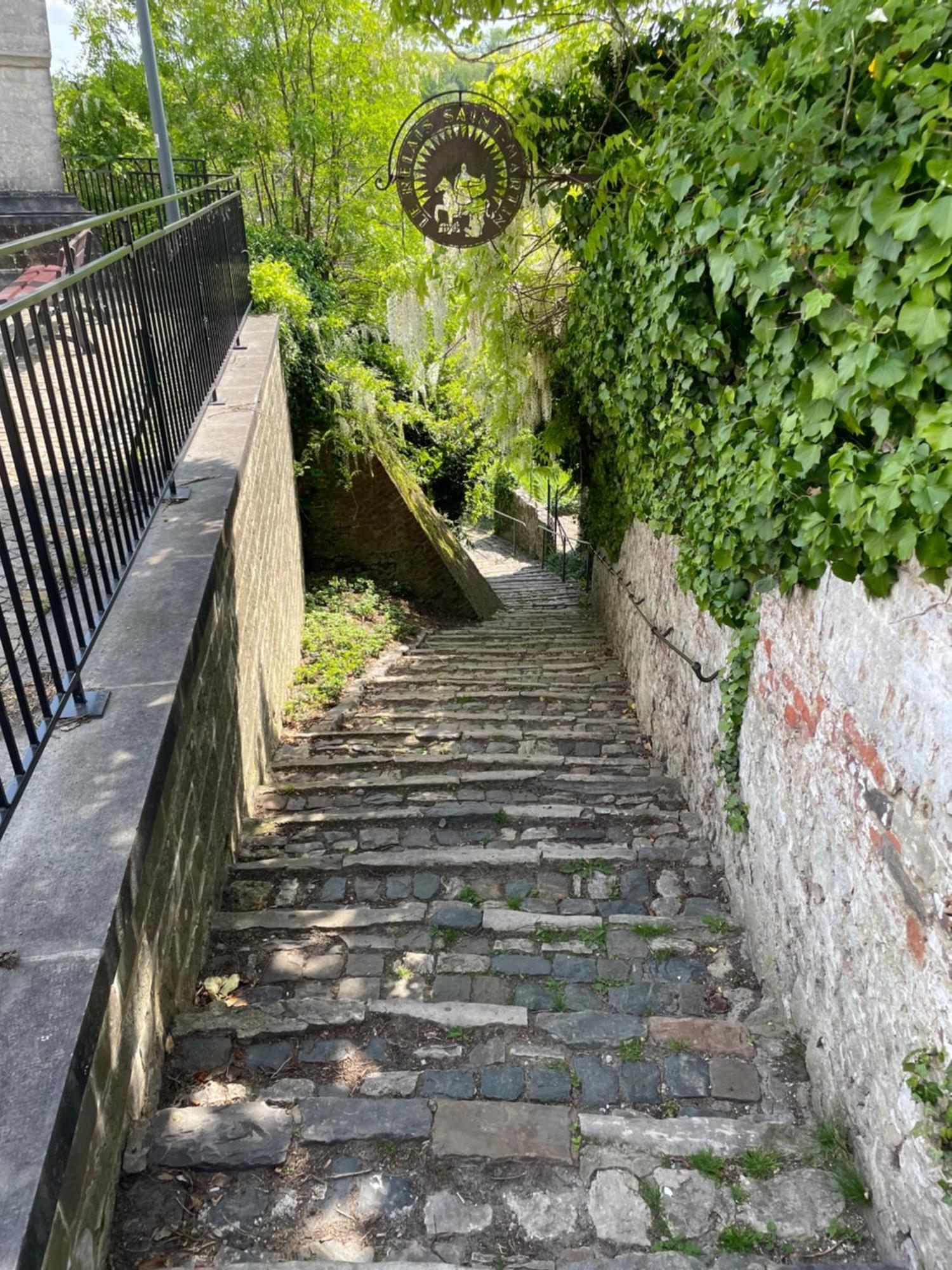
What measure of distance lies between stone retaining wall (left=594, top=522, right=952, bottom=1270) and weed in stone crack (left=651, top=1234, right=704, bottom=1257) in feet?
1.43

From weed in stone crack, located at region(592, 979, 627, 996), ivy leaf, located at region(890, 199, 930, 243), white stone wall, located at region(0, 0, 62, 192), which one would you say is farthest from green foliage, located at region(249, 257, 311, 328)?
ivy leaf, located at region(890, 199, 930, 243)

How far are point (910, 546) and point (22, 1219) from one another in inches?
84.3

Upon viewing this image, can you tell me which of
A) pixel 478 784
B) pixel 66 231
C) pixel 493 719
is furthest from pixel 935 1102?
pixel 493 719

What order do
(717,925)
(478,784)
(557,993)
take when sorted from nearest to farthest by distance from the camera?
1. (557,993)
2. (717,925)
3. (478,784)

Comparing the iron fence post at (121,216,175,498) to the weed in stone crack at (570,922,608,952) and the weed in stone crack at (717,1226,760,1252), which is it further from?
the weed in stone crack at (717,1226,760,1252)

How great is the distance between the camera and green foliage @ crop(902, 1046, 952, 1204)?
1701 mm

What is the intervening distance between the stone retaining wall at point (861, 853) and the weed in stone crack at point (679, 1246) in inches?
17.2

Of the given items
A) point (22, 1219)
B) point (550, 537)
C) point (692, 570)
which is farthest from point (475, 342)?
point (550, 537)

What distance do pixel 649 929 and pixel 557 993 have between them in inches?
19.5

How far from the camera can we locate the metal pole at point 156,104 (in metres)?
7.17

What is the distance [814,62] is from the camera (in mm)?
2342

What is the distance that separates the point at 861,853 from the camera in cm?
218

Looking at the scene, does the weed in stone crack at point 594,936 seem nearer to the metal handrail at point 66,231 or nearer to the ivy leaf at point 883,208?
the ivy leaf at point 883,208

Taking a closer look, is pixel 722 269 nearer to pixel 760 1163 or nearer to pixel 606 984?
pixel 606 984
